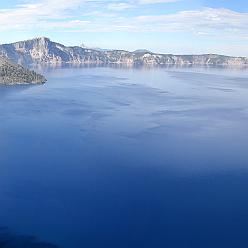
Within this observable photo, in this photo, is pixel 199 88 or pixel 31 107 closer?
pixel 31 107

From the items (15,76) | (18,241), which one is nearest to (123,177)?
(18,241)

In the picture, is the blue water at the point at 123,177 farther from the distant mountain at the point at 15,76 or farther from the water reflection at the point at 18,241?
the distant mountain at the point at 15,76

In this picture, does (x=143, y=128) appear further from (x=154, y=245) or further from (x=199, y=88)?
(x=199, y=88)

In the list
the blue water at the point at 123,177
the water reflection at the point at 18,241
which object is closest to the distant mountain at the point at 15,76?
the blue water at the point at 123,177

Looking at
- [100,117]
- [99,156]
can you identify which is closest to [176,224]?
[99,156]

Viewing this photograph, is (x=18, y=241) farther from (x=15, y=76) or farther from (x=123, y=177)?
(x=15, y=76)

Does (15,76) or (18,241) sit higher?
(15,76)
